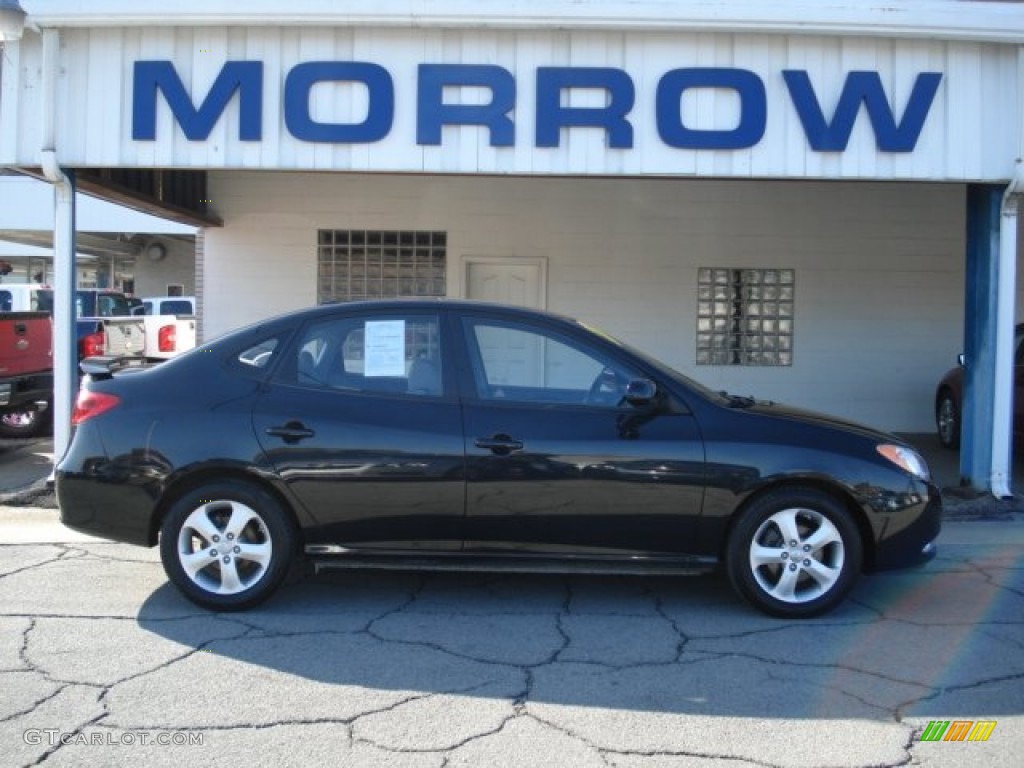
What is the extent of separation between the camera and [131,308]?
20.2 m

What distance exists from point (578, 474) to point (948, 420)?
291 inches

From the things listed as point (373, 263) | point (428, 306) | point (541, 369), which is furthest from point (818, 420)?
point (373, 263)

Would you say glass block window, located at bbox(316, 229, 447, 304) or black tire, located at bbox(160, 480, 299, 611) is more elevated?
glass block window, located at bbox(316, 229, 447, 304)

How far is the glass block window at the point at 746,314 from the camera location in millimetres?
12141

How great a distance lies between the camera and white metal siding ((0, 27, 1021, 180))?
7.71m

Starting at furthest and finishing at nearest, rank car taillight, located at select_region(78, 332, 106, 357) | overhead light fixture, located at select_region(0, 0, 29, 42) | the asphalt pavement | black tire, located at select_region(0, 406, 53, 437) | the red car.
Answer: car taillight, located at select_region(78, 332, 106, 357) < black tire, located at select_region(0, 406, 53, 437) < the red car < overhead light fixture, located at select_region(0, 0, 29, 42) < the asphalt pavement

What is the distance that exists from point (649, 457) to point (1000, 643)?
1947 millimetres

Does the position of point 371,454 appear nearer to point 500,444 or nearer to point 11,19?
point 500,444

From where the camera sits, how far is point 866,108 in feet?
25.3

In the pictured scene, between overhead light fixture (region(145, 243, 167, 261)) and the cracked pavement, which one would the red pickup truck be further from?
overhead light fixture (region(145, 243, 167, 261))

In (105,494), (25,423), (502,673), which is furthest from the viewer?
(25,423)

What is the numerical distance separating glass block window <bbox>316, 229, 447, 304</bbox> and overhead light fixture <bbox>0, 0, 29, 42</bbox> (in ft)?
16.3

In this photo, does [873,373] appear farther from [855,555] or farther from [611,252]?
[855,555]

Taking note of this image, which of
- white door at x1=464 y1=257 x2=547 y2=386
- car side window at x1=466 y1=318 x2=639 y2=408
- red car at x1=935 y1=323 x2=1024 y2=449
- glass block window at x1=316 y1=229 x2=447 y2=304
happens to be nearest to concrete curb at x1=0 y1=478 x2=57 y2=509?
car side window at x1=466 y1=318 x2=639 y2=408
